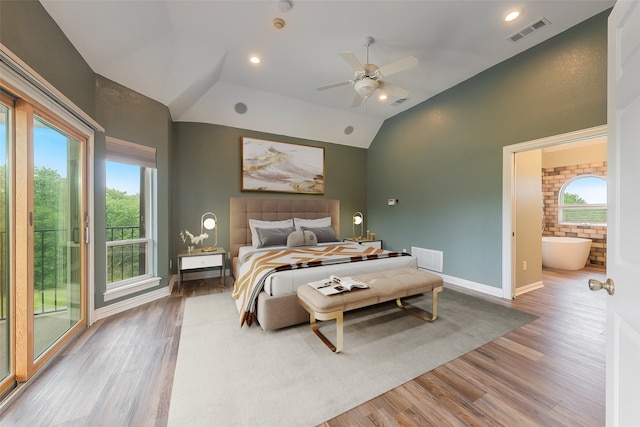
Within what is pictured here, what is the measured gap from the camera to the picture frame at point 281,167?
4.57m

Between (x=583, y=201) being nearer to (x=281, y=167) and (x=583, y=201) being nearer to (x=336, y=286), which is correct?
(x=336, y=286)

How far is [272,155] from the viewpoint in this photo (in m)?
4.75

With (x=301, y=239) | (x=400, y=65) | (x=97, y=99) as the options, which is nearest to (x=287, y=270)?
(x=301, y=239)

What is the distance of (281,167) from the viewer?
486 cm

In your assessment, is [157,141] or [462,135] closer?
[157,141]

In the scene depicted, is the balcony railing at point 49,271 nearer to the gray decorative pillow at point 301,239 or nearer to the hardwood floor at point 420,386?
the hardwood floor at point 420,386

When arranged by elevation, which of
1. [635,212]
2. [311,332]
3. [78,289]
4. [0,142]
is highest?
[0,142]

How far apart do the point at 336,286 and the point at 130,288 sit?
103 inches

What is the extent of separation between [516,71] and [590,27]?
0.70 m

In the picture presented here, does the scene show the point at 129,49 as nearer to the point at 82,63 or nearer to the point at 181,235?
the point at 82,63

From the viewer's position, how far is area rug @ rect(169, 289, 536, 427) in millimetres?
1498

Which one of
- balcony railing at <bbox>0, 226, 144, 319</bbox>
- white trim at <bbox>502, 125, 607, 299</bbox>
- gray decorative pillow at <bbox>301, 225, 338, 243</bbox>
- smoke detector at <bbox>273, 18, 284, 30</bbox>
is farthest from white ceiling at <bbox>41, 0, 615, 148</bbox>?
gray decorative pillow at <bbox>301, 225, 338, 243</bbox>

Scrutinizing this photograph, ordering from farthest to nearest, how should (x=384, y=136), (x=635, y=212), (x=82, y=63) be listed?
(x=384, y=136) < (x=82, y=63) < (x=635, y=212)

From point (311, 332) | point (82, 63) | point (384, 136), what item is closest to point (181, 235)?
point (82, 63)
